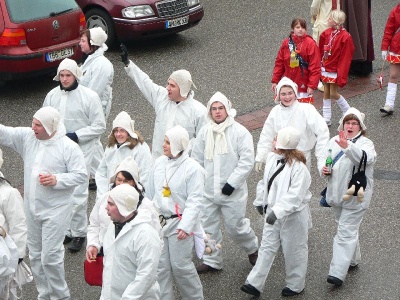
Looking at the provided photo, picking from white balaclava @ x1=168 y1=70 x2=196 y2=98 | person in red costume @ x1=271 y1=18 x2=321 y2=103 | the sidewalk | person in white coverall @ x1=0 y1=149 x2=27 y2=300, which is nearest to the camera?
person in white coverall @ x1=0 y1=149 x2=27 y2=300

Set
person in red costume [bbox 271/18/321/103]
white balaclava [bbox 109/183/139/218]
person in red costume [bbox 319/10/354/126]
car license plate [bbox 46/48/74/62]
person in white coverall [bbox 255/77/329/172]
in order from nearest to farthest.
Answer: white balaclava [bbox 109/183/139/218] < person in white coverall [bbox 255/77/329/172] < person in red costume [bbox 271/18/321/103] < person in red costume [bbox 319/10/354/126] < car license plate [bbox 46/48/74/62]

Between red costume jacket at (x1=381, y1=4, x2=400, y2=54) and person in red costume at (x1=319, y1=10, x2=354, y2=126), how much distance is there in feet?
2.35

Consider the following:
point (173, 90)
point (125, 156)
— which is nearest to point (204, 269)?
point (125, 156)

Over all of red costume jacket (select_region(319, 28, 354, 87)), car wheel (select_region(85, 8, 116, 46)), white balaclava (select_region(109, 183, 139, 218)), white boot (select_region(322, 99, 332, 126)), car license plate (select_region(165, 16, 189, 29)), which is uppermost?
white balaclava (select_region(109, 183, 139, 218))

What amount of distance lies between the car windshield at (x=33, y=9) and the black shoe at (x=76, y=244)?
4.89m

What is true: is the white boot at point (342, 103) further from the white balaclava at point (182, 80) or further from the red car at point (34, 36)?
the red car at point (34, 36)

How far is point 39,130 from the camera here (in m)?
8.78

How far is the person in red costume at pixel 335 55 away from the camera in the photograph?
13.0m

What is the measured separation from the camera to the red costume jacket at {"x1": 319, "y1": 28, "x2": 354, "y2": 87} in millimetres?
12984

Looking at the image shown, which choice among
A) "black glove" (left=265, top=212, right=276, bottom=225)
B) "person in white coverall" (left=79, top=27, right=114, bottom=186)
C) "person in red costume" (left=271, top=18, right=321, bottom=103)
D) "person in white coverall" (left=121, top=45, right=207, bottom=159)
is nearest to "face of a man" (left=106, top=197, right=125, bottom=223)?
"black glove" (left=265, top=212, right=276, bottom=225)

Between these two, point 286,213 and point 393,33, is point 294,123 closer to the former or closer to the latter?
point 286,213

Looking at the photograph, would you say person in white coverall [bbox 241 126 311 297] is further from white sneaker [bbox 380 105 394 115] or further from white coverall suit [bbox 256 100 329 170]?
white sneaker [bbox 380 105 394 115]

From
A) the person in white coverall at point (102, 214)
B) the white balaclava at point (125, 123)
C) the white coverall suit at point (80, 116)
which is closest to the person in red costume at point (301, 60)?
the white coverall suit at point (80, 116)

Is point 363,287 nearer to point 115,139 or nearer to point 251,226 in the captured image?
point 251,226
